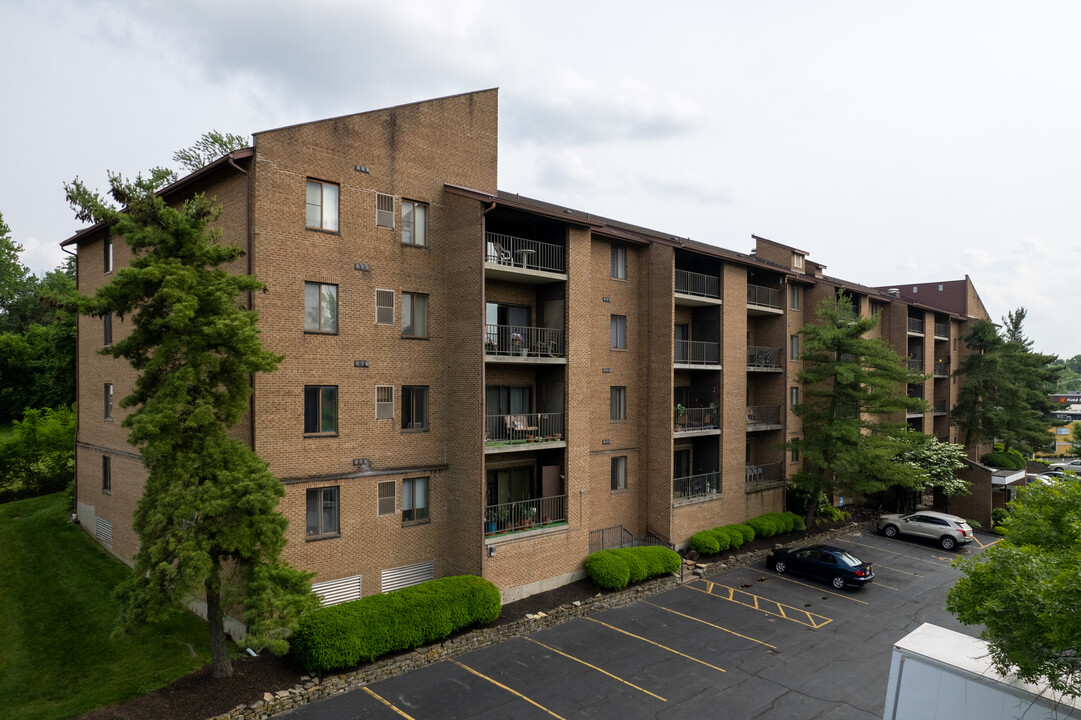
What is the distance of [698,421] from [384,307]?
50.6 feet

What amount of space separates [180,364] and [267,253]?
4136 mm

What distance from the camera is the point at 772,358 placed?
31281 mm

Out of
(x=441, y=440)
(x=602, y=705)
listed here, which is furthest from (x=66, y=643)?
(x=602, y=705)

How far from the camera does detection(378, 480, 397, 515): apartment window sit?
18516 mm

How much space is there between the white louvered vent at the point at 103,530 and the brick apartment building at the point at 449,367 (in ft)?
0.45

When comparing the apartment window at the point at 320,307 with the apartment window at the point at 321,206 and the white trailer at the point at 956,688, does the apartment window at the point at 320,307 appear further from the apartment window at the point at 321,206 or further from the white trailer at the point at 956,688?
the white trailer at the point at 956,688

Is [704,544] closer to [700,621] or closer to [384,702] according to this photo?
[700,621]

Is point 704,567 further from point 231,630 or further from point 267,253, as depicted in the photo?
point 267,253

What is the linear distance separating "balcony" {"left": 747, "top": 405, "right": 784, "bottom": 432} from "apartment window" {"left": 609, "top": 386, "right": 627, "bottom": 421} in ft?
28.4

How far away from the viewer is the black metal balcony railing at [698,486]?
2620 centimetres

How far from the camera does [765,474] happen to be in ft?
101

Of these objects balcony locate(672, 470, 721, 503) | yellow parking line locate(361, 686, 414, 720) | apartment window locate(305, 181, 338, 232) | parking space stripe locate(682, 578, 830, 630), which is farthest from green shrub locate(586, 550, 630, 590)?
apartment window locate(305, 181, 338, 232)

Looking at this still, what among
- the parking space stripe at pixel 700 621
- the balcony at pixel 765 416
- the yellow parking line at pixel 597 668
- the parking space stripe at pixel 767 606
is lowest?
the parking space stripe at pixel 767 606

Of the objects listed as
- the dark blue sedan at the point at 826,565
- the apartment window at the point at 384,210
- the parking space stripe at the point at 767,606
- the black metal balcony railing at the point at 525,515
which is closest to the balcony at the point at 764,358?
the dark blue sedan at the point at 826,565
